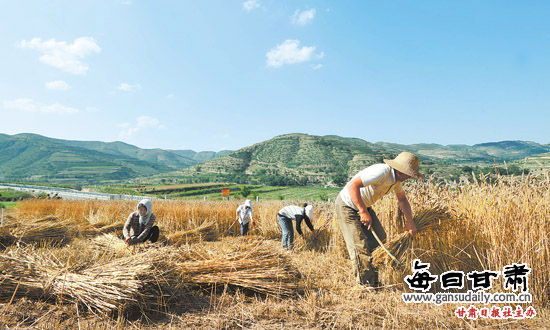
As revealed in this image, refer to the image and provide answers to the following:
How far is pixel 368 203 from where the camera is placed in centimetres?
332

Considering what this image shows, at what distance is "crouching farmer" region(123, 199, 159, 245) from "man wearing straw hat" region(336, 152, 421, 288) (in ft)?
10.9

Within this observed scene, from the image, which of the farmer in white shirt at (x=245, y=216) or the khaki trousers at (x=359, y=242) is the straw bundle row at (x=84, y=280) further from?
the farmer in white shirt at (x=245, y=216)

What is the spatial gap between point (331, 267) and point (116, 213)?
792 cm

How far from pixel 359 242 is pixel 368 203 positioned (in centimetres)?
49

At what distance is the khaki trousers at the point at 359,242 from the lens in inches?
127

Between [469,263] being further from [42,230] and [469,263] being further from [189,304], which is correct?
[42,230]

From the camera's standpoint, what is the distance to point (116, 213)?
9062 millimetres

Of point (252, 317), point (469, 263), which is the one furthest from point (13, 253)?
point (469, 263)

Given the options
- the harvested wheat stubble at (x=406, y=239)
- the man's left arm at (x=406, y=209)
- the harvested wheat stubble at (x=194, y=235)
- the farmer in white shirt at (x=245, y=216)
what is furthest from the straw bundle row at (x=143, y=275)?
the farmer in white shirt at (x=245, y=216)

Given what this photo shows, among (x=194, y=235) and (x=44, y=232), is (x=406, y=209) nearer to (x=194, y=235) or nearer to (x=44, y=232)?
(x=194, y=235)

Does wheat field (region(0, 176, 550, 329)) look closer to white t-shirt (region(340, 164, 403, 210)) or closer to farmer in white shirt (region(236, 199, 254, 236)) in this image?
white t-shirt (region(340, 164, 403, 210))

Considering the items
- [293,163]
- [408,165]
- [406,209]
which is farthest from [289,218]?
[293,163]

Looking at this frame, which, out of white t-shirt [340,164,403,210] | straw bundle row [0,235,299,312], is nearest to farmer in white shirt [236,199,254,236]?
straw bundle row [0,235,299,312]

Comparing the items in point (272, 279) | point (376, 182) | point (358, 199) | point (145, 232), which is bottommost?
point (272, 279)
